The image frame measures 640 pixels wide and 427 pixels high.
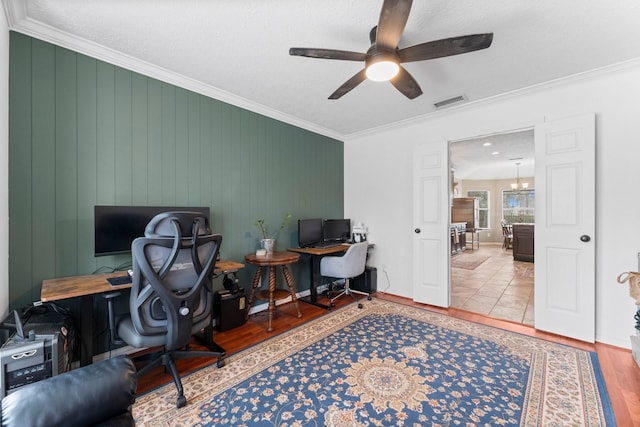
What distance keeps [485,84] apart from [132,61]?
11.2ft

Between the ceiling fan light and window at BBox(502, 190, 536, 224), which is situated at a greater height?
the ceiling fan light

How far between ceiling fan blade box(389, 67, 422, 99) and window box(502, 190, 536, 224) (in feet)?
32.2

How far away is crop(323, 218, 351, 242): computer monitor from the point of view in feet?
13.3

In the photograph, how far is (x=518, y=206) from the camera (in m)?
9.88

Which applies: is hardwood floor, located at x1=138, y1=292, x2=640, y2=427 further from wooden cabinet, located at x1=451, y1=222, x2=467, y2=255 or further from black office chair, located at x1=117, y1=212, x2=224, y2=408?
wooden cabinet, located at x1=451, y1=222, x2=467, y2=255

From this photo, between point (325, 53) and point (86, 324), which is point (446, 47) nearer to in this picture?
point (325, 53)

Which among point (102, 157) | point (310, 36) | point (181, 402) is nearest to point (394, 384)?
Result: point (181, 402)

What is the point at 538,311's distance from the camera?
281 cm

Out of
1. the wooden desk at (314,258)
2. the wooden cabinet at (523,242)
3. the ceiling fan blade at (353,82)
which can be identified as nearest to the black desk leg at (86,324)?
the wooden desk at (314,258)

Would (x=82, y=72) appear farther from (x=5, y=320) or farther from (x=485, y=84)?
(x=485, y=84)

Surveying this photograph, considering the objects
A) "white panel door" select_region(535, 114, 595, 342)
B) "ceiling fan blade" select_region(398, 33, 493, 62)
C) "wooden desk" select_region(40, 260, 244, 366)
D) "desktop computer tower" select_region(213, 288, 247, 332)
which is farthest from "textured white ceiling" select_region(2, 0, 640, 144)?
"desktop computer tower" select_region(213, 288, 247, 332)

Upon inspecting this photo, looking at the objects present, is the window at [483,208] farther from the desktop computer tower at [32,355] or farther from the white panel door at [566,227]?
the desktop computer tower at [32,355]

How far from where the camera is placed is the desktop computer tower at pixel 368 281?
4051 millimetres

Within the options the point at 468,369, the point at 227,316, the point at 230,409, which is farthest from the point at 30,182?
the point at 468,369
